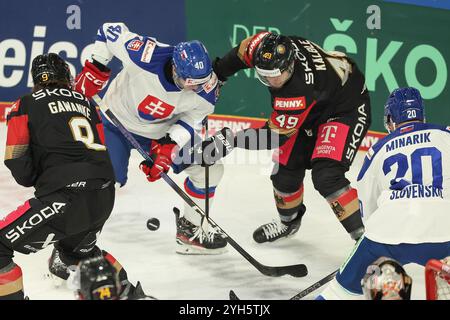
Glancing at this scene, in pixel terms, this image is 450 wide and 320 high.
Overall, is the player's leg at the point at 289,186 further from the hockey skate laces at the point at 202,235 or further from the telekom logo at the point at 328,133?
the hockey skate laces at the point at 202,235

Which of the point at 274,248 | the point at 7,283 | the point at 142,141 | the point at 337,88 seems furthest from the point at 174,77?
the point at 7,283

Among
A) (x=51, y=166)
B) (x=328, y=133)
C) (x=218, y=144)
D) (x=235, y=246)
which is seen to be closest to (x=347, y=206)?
(x=328, y=133)

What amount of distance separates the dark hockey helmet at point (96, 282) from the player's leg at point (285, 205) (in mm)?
2611

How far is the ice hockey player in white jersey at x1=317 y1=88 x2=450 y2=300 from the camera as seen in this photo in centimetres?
360

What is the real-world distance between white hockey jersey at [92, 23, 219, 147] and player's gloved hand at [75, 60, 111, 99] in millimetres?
59

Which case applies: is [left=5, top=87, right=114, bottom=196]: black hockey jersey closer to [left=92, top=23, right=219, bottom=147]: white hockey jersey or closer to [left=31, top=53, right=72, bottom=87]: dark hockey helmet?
[left=31, top=53, right=72, bottom=87]: dark hockey helmet

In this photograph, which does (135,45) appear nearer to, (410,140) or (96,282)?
(410,140)

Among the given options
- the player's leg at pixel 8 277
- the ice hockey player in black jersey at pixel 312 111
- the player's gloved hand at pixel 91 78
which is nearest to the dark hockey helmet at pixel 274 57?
the ice hockey player in black jersey at pixel 312 111

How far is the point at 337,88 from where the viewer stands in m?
4.94

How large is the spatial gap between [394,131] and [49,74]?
5.13ft

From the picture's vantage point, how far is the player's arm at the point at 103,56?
4.99 meters

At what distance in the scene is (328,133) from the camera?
4.93 meters

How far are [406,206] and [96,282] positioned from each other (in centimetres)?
148

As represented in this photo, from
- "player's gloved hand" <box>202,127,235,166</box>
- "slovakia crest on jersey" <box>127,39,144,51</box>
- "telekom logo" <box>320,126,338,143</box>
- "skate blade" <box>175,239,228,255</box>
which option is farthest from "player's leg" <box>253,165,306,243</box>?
"slovakia crest on jersey" <box>127,39,144,51</box>
